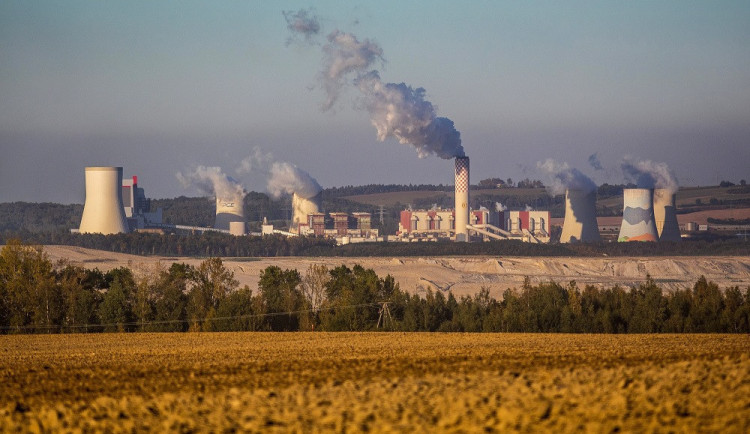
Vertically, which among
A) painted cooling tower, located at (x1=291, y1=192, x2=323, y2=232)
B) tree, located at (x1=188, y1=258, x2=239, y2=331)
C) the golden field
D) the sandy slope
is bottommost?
the golden field

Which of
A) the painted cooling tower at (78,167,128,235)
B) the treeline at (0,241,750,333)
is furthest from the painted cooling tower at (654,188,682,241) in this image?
the treeline at (0,241,750,333)

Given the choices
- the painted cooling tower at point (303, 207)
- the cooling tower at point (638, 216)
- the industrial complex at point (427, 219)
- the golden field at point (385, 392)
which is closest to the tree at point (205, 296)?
the golden field at point (385, 392)

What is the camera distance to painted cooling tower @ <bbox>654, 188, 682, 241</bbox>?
83.7 m

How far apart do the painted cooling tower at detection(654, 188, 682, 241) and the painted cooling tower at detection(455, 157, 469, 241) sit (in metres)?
15.6

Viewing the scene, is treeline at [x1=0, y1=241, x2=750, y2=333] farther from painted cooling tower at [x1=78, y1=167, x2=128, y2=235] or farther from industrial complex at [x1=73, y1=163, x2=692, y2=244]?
industrial complex at [x1=73, y1=163, x2=692, y2=244]

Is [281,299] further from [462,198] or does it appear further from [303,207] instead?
[303,207]

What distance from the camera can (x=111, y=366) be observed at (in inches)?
680

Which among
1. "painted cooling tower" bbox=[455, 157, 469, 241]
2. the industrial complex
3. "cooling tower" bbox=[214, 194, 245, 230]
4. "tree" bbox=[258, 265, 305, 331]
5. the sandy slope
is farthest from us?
"cooling tower" bbox=[214, 194, 245, 230]

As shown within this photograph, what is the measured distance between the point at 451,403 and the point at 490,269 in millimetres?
60700

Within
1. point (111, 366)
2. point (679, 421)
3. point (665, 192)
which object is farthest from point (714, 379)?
A: point (665, 192)

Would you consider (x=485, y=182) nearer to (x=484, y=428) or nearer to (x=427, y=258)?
(x=427, y=258)

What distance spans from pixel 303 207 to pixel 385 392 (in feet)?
282

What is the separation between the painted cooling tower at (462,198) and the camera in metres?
81.2

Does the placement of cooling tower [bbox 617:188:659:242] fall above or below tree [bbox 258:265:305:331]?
above
